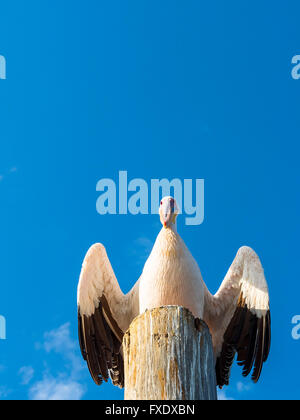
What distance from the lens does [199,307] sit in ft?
23.2

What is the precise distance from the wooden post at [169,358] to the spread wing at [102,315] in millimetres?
2566

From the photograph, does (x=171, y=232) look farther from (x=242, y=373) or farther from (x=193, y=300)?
(x=242, y=373)

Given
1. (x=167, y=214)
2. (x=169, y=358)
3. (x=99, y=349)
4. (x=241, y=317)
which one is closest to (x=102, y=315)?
(x=99, y=349)

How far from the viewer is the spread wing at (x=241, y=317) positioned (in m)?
7.48

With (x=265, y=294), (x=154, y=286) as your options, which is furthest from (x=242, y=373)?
(x=154, y=286)

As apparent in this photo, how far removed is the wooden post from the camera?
14.9ft

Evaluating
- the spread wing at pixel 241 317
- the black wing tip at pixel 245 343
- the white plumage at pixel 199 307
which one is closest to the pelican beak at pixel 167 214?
the white plumage at pixel 199 307

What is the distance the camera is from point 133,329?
200 inches

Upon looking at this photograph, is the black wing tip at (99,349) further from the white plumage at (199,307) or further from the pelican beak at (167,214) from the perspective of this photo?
the pelican beak at (167,214)

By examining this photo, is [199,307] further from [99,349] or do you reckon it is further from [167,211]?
[99,349]

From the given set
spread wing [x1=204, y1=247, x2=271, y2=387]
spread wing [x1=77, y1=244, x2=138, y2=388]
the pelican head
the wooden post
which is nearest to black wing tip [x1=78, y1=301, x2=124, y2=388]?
spread wing [x1=77, y1=244, x2=138, y2=388]

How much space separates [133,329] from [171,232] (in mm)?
2547
